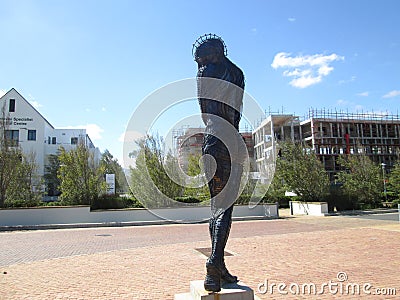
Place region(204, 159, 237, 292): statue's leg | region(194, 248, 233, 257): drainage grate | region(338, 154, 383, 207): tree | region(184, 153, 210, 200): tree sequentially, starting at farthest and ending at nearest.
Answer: region(338, 154, 383, 207): tree < region(184, 153, 210, 200): tree < region(194, 248, 233, 257): drainage grate < region(204, 159, 237, 292): statue's leg

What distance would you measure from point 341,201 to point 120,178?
800 inches

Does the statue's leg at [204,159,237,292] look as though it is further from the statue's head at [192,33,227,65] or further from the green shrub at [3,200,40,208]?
the green shrub at [3,200,40,208]

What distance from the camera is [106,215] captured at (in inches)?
845

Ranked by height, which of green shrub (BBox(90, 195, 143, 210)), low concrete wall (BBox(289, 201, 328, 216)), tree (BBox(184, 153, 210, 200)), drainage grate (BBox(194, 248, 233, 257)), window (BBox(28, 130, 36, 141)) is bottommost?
drainage grate (BBox(194, 248, 233, 257))

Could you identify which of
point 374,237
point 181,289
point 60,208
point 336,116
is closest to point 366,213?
point 374,237

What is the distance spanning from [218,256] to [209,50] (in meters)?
2.65

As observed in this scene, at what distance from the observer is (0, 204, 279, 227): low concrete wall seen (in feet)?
66.9

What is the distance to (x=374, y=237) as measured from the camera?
501 inches

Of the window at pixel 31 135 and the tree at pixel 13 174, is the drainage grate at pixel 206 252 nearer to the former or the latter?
the tree at pixel 13 174

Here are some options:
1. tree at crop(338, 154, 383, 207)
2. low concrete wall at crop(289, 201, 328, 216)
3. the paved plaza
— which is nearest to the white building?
low concrete wall at crop(289, 201, 328, 216)

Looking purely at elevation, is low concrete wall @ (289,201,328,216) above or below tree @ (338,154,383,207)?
below

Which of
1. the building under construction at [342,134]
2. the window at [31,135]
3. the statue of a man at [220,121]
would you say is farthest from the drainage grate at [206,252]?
the building under construction at [342,134]

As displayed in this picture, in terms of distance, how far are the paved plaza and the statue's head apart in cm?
367

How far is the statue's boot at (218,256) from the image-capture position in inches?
170
